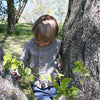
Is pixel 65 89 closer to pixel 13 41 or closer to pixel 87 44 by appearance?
pixel 87 44

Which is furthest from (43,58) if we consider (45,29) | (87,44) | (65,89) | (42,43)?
(65,89)

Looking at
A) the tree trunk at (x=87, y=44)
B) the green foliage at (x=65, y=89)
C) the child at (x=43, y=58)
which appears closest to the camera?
the green foliage at (x=65, y=89)

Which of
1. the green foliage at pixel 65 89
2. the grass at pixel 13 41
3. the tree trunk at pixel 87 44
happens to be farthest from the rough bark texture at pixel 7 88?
the grass at pixel 13 41

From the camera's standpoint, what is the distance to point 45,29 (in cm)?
169

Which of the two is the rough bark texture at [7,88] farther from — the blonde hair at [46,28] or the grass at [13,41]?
the grass at [13,41]

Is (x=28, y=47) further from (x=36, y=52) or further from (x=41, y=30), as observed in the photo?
(x=41, y=30)

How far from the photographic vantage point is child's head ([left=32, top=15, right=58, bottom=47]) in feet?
5.58

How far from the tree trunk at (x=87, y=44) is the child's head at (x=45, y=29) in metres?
0.22

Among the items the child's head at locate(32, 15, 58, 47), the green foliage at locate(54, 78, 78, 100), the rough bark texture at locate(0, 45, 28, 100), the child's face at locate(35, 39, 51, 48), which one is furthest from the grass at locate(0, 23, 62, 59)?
the green foliage at locate(54, 78, 78, 100)

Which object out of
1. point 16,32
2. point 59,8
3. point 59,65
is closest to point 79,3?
point 59,65

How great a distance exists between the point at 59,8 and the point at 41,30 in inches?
1081

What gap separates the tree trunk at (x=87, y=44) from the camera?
136 cm

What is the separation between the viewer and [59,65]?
77.6 inches

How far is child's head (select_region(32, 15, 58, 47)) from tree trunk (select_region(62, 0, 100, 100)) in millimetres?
215
